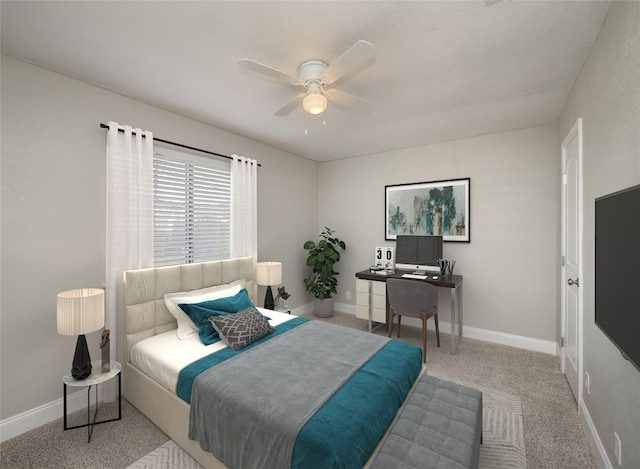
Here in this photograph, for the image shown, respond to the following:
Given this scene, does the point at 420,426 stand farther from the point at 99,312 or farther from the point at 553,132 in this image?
the point at 553,132

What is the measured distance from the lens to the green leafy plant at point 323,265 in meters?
4.65

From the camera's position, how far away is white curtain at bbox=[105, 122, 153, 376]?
8.27ft

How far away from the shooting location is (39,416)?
2.18m

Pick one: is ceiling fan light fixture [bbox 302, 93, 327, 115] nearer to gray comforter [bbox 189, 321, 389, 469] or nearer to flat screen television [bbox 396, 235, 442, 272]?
gray comforter [bbox 189, 321, 389, 469]

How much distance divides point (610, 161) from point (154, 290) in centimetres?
349

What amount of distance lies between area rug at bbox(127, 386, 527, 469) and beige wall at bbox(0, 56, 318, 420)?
1.10 m

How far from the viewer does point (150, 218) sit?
2.76 meters

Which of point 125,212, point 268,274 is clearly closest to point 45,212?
point 125,212

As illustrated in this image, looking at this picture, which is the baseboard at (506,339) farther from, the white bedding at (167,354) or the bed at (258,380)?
the white bedding at (167,354)

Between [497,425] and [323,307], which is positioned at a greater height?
[323,307]

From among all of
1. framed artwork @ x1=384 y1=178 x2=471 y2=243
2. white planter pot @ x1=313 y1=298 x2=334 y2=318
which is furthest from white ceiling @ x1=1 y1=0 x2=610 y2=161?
white planter pot @ x1=313 y1=298 x2=334 y2=318

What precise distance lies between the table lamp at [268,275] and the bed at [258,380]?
68cm

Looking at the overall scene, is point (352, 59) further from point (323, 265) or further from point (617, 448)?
point (323, 265)

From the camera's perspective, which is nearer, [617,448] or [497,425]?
[617,448]
